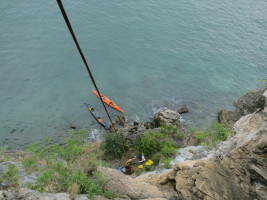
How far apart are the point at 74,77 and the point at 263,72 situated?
74.6ft

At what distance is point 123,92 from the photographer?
84.9ft

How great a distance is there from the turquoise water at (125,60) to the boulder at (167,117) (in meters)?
1.31

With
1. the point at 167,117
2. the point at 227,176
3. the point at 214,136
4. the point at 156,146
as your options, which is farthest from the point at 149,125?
the point at 227,176

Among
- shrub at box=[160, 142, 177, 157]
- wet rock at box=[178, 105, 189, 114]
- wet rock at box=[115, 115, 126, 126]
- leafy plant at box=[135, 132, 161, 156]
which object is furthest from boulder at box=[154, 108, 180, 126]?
leafy plant at box=[135, 132, 161, 156]

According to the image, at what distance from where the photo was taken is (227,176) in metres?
7.73

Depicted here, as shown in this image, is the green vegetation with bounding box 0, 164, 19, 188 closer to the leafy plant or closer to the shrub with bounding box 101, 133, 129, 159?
the shrub with bounding box 101, 133, 129, 159

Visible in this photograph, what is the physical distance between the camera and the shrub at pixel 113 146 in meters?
17.8

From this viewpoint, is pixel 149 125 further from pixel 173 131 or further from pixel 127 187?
pixel 127 187

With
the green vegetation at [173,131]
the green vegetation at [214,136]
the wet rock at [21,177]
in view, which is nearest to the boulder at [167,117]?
the green vegetation at [173,131]

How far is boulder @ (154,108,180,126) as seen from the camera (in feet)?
73.3

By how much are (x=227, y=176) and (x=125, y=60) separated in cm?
2282

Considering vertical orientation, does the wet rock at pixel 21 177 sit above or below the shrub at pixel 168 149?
above

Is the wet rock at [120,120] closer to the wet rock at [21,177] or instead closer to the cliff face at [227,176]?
the wet rock at [21,177]

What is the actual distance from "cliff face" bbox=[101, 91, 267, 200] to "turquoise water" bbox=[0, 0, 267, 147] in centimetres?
1364
